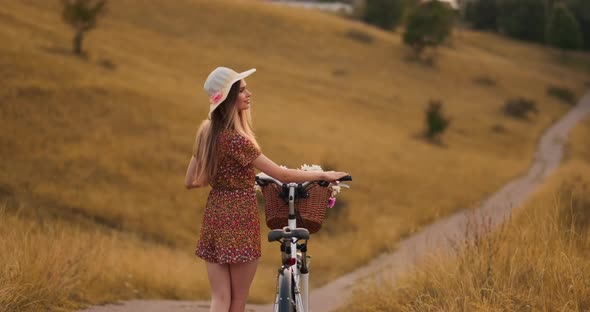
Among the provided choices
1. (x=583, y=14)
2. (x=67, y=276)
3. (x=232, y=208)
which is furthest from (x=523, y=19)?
(x=232, y=208)

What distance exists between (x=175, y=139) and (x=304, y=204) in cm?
2187

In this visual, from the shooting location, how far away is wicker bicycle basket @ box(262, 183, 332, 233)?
600 cm

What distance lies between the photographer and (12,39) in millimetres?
33250

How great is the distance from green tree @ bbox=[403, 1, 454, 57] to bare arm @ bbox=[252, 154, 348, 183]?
63.5m

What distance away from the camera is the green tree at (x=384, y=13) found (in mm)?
86938

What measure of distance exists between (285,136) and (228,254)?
26.1m

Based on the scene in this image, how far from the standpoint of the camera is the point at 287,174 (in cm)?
594

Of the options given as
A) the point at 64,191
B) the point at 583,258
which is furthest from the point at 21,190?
the point at 583,258

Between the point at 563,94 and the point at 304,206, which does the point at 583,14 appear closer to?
the point at 563,94

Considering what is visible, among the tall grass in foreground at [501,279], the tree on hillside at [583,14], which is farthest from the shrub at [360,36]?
the tall grass in foreground at [501,279]

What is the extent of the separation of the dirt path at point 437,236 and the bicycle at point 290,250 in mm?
2917

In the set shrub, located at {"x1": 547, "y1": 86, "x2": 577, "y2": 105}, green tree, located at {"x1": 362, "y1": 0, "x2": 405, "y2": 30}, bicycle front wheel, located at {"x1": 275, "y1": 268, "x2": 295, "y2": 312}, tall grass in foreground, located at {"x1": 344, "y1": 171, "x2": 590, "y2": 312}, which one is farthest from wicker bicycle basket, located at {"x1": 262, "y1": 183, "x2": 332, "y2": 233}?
green tree, located at {"x1": 362, "y1": 0, "x2": 405, "y2": 30}

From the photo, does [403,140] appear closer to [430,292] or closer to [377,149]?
[377,149]

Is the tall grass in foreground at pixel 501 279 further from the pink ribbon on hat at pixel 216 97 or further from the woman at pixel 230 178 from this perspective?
the pink ribbon on hat at pixel 216 97
